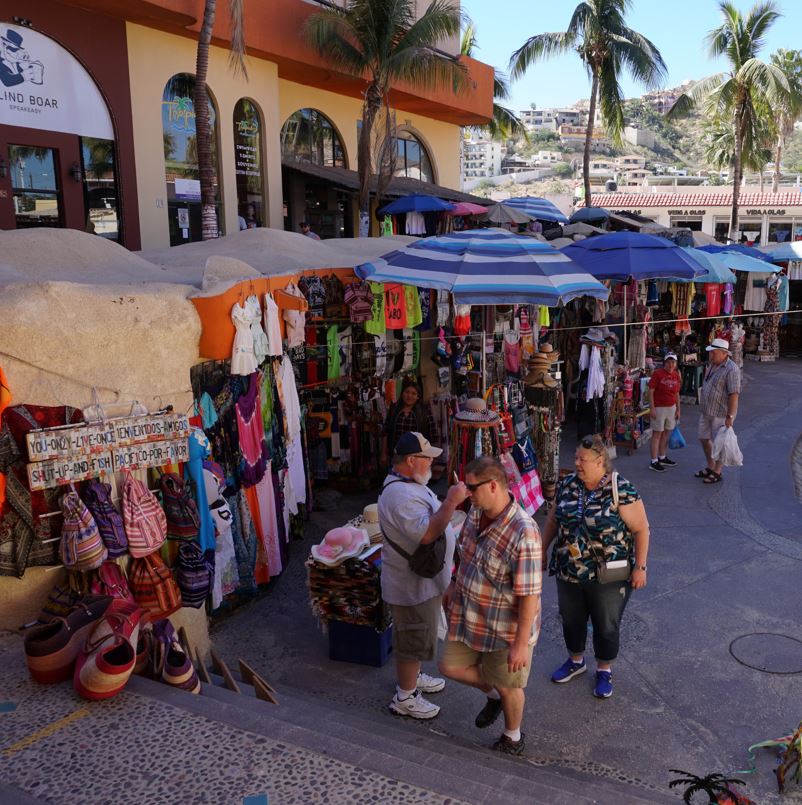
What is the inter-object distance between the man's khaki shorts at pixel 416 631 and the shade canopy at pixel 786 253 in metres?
17.8

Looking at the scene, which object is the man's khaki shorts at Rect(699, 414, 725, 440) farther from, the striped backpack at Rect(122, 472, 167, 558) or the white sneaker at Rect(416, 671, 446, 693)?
the striped backpack at Rect(122, 472, 167, 558)

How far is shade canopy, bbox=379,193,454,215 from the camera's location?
17500mm

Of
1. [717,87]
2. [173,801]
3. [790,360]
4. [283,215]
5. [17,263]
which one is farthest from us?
[717,87]

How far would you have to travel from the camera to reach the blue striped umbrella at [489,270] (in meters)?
7.03

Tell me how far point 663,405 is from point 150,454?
7293 millimetres

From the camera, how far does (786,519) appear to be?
853 cm

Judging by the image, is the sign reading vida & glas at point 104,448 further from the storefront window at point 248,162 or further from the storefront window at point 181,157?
the storefront window at point 248,162

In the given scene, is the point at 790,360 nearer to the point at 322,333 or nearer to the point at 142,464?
the point at 322,333

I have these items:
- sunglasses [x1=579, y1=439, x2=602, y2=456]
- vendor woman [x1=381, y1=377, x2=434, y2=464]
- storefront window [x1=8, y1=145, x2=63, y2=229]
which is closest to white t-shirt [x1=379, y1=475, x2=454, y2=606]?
sunglasses [x1=579, y1=439, x2=602, y2=456]

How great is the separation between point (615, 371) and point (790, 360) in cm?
1269

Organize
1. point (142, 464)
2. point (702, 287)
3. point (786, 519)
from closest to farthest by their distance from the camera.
A: point (142, 464)
point (786, 519)
point (702, 287)

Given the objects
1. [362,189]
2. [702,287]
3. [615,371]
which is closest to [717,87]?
[702,287]

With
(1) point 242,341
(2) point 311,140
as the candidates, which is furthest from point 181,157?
(1) point 242,341

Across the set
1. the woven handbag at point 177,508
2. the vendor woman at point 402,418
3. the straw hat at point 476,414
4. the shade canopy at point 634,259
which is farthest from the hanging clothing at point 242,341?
the shade canopy at point 634,259
